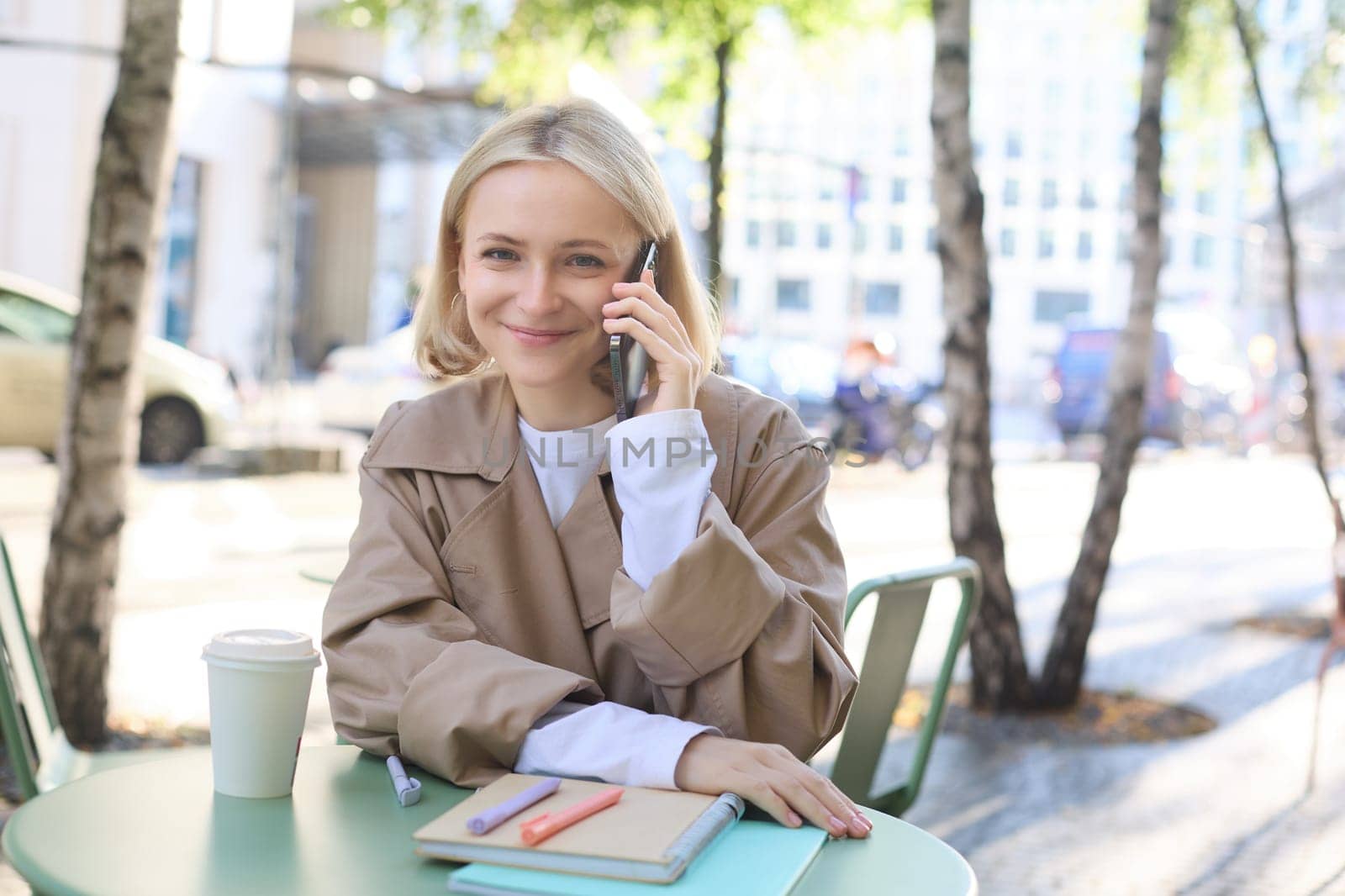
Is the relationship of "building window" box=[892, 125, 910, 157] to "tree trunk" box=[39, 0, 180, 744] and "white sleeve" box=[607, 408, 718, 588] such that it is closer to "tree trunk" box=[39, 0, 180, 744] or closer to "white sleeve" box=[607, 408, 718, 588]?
"tree trunk" box=[39, 0, 180, 744]

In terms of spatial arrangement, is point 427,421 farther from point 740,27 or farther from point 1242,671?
point 740,27

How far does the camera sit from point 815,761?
5.23m

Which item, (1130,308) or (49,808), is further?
(1130,308)

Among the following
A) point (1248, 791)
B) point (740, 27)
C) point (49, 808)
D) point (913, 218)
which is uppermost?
point (913, 218)

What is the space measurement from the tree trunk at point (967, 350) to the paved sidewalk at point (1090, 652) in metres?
0.55

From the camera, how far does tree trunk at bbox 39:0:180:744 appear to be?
4438 mm

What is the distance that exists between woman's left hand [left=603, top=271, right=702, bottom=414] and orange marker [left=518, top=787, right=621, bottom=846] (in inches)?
23.5

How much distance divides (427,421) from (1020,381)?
58.5 metres

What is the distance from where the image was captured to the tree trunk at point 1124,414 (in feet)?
20.4

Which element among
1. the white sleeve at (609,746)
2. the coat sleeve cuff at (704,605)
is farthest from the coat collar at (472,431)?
the white sleeve at (609,746)

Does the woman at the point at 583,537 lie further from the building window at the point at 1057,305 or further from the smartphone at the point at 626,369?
the building window at the point at 1057,305

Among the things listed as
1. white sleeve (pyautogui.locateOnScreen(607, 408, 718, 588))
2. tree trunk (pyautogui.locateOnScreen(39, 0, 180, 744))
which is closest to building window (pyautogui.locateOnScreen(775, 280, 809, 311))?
tree trunk (pyautogui.locateOnScreen(39, 0, 180, 744))

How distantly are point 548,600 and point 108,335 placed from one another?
2.90 m

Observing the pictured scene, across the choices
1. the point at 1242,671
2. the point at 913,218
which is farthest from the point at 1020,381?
the point at 1242,671
